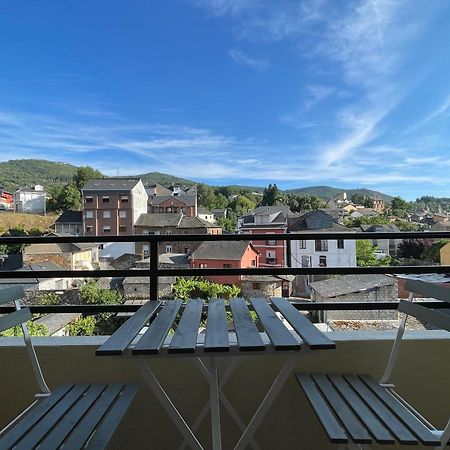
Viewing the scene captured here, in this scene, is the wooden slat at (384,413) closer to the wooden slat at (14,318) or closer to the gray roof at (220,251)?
the wooden slat at (14,318)

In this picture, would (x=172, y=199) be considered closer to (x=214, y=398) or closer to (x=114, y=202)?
(x=114, y=202)

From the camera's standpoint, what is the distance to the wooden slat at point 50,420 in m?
1.05

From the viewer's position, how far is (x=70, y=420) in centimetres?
118

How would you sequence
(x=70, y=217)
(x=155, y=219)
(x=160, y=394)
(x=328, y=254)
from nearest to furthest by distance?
1. (x=160, y=394)
2. (x=328, y=254)
3. (x=155, y=219)
4. (x=70, y=217)

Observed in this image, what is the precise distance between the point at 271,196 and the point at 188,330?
14547 millimetres

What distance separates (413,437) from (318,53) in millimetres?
18567

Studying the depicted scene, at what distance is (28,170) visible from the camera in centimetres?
1310

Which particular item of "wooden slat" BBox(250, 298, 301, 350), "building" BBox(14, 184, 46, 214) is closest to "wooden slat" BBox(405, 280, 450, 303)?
"wooden slat" BBox(250, 298, 301, 350)

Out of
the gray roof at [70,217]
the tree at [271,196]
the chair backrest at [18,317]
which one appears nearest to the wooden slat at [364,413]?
the chair backrest at [18,317]

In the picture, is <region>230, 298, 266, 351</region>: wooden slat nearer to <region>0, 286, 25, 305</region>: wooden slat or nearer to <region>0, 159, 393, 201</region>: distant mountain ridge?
<region>0, 286, 25, 305</region>: wooden slat

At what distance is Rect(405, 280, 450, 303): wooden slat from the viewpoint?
1.31 m

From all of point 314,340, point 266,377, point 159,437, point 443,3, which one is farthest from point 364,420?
point 443,3

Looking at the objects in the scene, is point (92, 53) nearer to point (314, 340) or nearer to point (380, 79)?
point (380, 79)

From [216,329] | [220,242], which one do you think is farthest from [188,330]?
[220,242]
